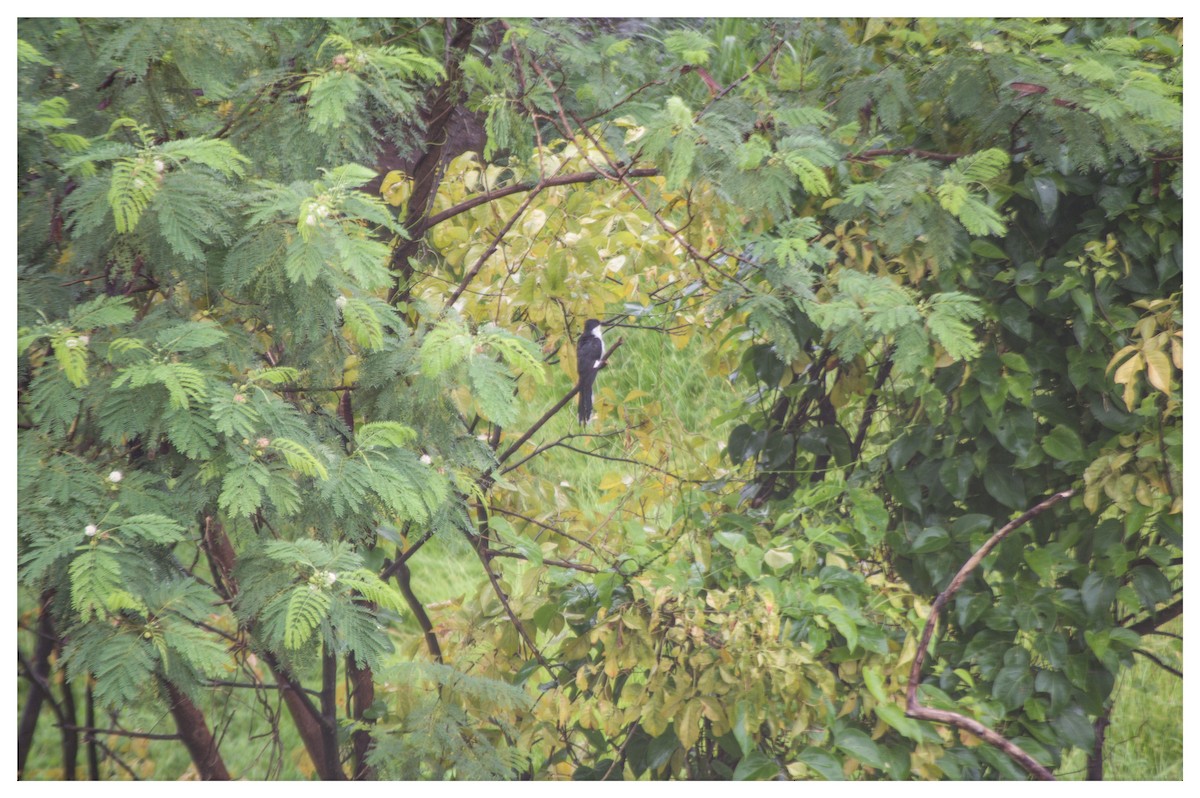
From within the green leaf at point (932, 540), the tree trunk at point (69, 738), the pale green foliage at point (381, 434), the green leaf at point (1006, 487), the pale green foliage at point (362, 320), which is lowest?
the tree trunk at point (69, 738)

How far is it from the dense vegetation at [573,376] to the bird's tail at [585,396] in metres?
0.12

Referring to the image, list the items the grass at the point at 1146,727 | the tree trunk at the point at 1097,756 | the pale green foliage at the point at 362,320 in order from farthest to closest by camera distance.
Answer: the grass at the point at 1146,727 → the tree trunk at the point at 1097,756 → the pale green foliage at the point at 362,320

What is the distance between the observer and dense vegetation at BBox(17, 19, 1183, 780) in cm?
127

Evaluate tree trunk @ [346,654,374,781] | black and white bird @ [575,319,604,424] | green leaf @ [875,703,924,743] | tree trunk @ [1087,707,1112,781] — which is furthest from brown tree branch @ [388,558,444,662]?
tree trunk @ [1087,707,1112,781]

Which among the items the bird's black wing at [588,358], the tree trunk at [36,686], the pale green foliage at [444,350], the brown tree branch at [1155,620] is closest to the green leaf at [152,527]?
the pale green foliage at [444,350]

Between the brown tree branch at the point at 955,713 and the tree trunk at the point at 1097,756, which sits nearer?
the brown tree branch at the point at 955,713

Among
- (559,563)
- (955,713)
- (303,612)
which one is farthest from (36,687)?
(955,713)

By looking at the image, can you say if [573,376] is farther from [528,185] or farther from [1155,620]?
[1155,620]

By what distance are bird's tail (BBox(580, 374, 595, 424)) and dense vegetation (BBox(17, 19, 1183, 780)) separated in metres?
0.12

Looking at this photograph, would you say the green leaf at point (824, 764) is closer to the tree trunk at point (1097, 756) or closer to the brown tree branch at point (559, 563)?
the brown tree branch at point (559, 563)

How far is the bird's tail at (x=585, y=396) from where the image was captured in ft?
7.42

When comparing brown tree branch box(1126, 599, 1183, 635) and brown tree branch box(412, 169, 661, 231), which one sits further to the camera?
brown tree branch box(1126, 599, 1183, 635)

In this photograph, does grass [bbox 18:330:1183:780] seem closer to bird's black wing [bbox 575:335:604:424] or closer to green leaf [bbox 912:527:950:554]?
bird's black wing [bbox 575:335:604:424]
